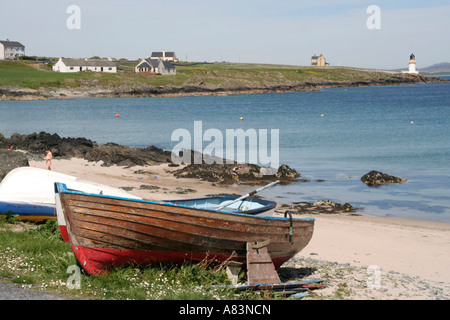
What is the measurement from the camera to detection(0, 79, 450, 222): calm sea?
85.4 ft

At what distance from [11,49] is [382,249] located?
546 ft

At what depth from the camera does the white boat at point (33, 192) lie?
15.9 metres

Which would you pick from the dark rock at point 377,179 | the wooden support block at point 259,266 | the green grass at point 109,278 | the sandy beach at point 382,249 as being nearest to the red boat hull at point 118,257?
the green grass at point 109,278

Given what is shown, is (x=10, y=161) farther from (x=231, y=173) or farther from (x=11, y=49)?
(x=11, y=49)

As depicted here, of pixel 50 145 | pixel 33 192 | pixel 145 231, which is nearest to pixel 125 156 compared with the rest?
pixel 50 145

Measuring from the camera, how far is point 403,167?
35125 millimetres

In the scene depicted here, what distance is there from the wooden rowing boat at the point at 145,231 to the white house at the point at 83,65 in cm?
12701

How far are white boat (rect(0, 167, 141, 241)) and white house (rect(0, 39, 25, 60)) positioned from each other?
15648cm

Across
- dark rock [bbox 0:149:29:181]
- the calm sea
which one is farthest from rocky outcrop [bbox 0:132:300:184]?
dark rock [bbox 0:149:29:181]

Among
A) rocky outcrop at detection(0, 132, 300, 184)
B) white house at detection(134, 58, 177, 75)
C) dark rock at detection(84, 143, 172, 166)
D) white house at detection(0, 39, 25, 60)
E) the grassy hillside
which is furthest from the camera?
white house at detection(0, 39, 25, 60)

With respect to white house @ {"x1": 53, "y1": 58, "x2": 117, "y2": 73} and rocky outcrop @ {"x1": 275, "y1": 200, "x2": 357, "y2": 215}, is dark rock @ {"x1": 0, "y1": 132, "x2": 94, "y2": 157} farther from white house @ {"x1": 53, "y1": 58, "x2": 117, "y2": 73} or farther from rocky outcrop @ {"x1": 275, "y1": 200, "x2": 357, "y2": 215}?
white house @ {"x1": 53, "y1": 58, "x2": 117, "y2": 73}

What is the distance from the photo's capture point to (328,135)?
53.3m
